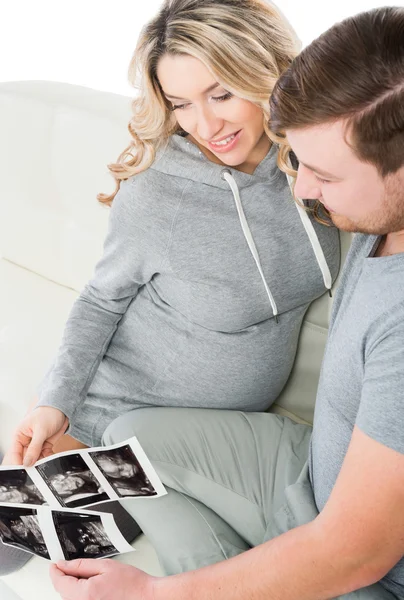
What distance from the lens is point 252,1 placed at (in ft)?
4.87

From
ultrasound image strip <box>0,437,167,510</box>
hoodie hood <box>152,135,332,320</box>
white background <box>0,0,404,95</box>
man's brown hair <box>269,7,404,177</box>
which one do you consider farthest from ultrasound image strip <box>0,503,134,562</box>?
white background <box>0,0,404,95</box>

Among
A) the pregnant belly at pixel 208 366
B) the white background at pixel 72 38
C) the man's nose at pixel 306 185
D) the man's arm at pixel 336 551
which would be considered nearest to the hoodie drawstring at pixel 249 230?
the pregnant belly at pixel 208 366

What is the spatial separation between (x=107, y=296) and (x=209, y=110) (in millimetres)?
492

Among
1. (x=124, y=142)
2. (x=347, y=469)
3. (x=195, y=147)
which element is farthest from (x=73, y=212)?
(x=347, y=469)

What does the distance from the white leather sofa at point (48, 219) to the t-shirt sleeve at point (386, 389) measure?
699mm

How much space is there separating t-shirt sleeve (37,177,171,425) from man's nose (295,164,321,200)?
47 centimetres

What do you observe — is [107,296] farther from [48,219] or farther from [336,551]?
[336,551]

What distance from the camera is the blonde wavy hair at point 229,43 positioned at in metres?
1.44

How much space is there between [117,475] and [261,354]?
1.29 feet

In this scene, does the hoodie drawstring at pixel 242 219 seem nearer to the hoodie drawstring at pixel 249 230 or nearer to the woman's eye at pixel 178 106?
the hoodie drawstring at pixel 249 230

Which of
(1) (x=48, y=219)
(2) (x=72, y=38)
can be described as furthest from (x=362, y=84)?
(2) (x=72, y=38)

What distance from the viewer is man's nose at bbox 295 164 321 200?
3.91 ft

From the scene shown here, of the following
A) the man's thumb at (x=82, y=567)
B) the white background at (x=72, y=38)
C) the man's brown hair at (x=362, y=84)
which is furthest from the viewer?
the white background at (x=72, y=38)

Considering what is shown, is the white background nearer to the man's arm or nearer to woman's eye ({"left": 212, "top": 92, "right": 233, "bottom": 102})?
woman's eye ({"left": 212, "top": 92, "right": 233, "bottom": 102})
